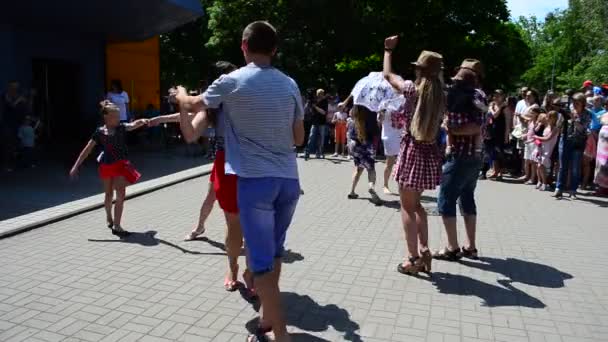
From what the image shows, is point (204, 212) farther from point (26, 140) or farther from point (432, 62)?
point (26, 140)

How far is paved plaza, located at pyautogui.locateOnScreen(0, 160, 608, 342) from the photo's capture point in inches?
145

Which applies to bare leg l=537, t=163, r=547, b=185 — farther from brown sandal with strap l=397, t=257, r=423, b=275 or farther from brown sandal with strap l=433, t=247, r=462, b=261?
brown sandal with strap l=397, t=257, r=423, b=275

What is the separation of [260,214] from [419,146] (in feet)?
6.99

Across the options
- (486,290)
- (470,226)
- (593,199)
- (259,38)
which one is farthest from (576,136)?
(259,38)

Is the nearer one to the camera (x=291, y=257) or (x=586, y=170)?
(x=291, y=257)

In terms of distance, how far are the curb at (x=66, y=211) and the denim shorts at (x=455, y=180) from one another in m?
4.67

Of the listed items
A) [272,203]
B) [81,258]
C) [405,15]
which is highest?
[405,15]

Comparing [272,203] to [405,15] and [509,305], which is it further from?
[405,15]

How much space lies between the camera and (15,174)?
→ 1012 centimetres

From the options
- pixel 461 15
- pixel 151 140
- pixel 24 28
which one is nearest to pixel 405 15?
pixel 461 15

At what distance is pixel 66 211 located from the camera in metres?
6.93

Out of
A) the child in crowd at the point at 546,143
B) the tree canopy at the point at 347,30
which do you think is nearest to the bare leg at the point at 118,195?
the child in crowd at the point at 546,143

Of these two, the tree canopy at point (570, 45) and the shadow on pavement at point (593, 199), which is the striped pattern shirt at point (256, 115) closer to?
the shadow on pavement at point (593, 199)

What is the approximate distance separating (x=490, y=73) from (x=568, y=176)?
14.2 m
